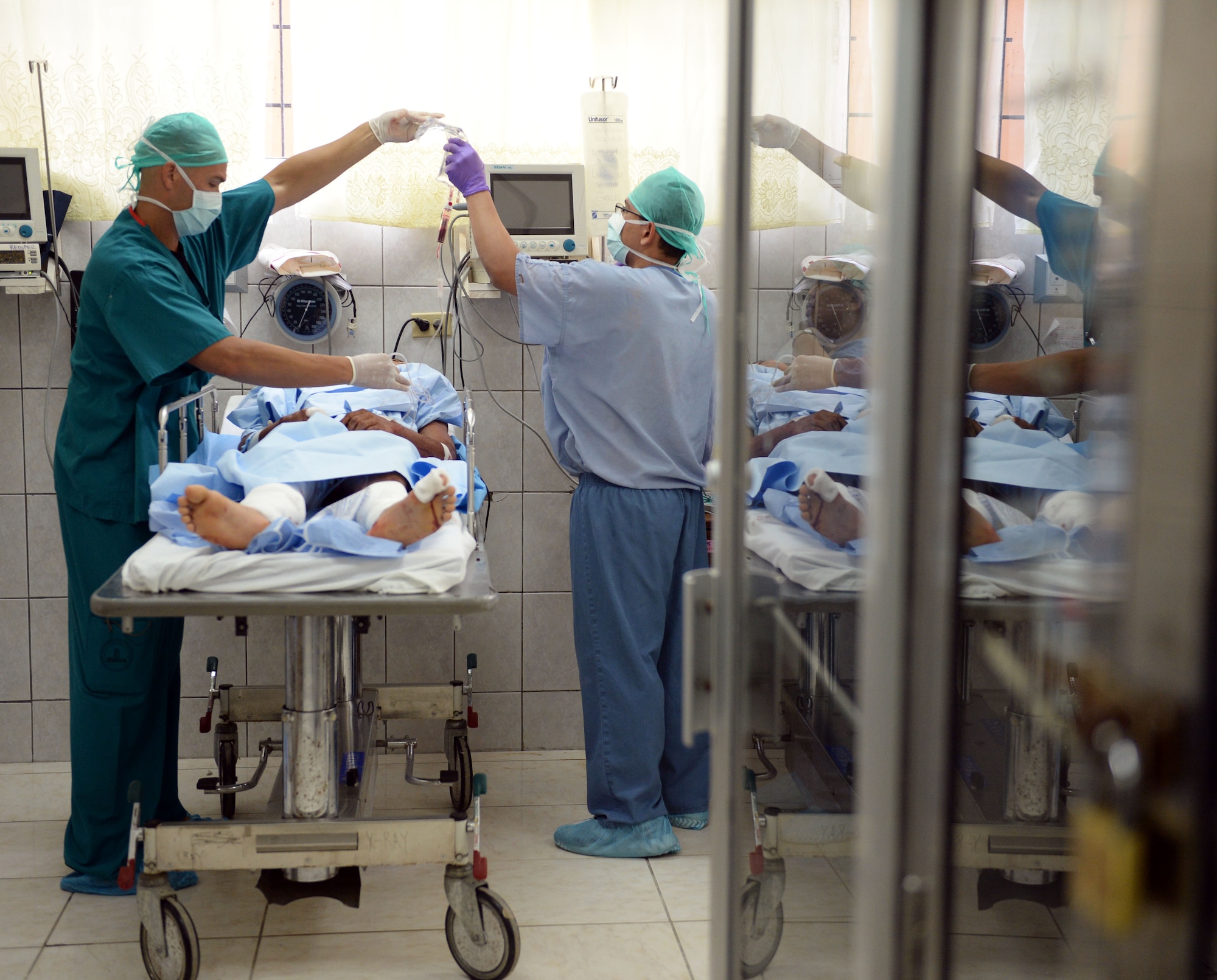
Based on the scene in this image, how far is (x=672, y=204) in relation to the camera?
8.99ft

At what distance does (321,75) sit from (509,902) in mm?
2275

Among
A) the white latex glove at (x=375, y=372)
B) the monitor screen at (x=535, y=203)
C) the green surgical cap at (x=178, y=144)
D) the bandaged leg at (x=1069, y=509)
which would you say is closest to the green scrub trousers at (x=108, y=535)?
the green surgical cap at (x=178, y=144)

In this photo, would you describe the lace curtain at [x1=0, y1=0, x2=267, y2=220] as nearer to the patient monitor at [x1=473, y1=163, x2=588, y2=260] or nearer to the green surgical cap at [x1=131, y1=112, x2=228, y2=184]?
the green surgical cap at [x1=131, y1=112, x2=228, y2=184]

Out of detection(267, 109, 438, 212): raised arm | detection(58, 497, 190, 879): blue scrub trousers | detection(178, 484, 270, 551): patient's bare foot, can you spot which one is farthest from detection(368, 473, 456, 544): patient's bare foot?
detection(267, 109, 438, 212): raised arm

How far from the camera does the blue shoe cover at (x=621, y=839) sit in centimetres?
278

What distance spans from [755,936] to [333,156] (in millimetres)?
2475

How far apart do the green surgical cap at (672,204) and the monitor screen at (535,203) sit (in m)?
0.32

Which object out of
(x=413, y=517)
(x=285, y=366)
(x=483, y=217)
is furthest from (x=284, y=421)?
(x=413, y=517)

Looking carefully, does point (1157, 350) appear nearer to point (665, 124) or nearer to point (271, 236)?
point (665, 124)

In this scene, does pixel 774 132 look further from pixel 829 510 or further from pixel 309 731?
pixel 309 731

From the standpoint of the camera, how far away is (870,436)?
719 mm

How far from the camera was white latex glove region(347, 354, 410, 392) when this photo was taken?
2.54 metres

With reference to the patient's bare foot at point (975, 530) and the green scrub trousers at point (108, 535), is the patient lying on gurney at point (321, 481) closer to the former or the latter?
the green scrub trousers at point (108, 535)

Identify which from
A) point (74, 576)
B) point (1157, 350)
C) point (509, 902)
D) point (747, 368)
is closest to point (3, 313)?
point (74, 576)
